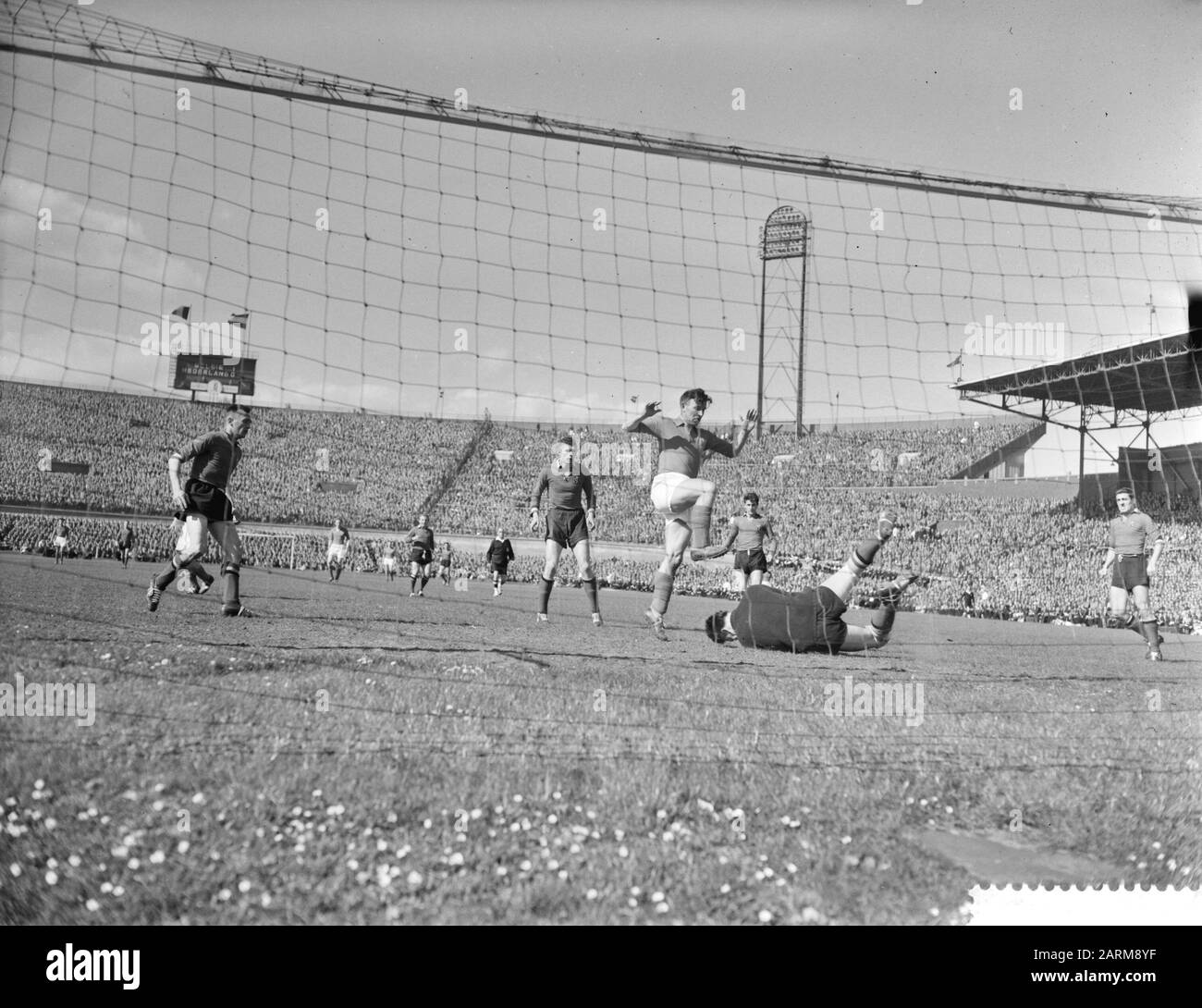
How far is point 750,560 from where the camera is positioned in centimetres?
845

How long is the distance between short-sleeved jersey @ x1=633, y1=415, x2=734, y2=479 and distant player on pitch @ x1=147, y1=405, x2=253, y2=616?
335cm

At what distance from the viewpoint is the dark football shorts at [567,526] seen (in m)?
7.65

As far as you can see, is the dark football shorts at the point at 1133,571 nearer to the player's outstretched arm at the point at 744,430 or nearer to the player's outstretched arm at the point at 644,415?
the player's outstretched arm at the point at 744,430

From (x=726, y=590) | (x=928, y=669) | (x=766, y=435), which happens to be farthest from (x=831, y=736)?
(x=766, y=435)

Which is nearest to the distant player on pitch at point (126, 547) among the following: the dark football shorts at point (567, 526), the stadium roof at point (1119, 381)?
the dark football shorts at point (567, 526)

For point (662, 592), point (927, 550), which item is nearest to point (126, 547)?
point (662, 592)

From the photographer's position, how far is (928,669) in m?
6.17

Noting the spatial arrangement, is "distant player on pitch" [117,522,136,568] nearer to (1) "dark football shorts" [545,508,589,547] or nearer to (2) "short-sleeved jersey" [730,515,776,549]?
(1) "dark football shorts" [545,508,589,547]

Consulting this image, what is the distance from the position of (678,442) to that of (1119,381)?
1558 cm

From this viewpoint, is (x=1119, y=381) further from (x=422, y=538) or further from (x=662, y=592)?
(x=662, y=592)
